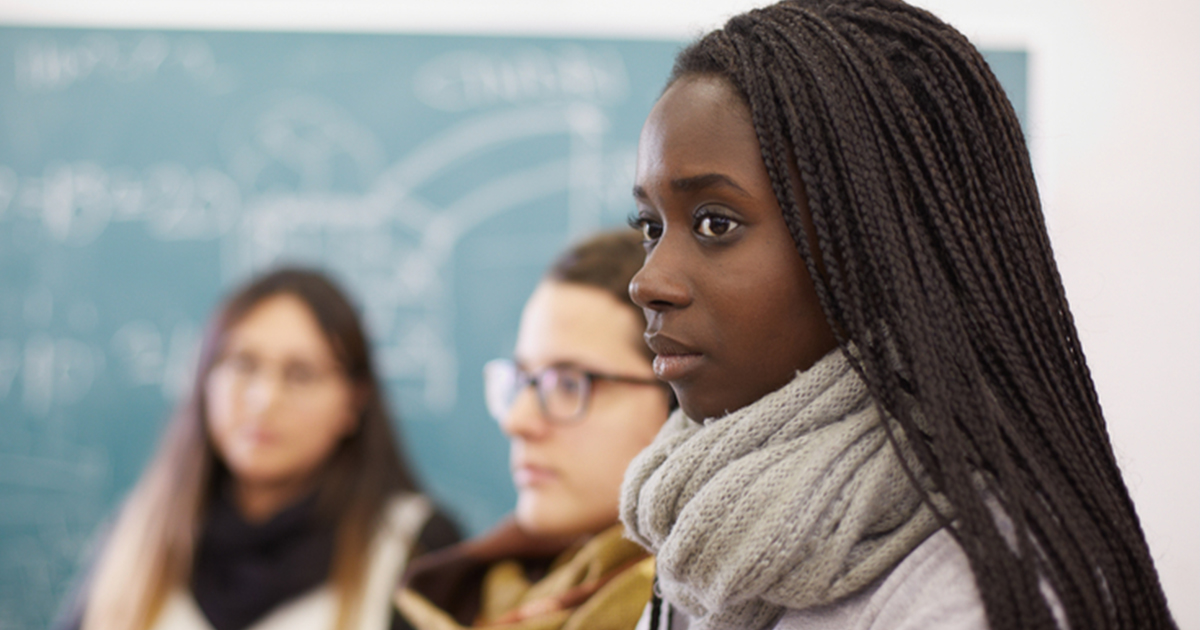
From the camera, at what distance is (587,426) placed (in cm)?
115

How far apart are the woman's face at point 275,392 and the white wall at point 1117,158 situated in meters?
0.84

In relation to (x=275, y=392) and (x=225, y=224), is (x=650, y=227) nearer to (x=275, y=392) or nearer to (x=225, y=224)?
(x=275, y=392)

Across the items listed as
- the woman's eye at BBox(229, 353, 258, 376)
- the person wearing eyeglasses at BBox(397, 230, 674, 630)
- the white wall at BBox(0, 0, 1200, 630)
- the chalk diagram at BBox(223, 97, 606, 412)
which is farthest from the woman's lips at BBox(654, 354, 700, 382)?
the chalk diagram at BBox(223, 97, 606, 412)

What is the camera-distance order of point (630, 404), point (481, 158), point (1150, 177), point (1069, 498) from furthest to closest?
point (481, 158), point (1150, 177), point (630, 404), point (1069, 498)

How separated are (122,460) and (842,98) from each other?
6.91 ft

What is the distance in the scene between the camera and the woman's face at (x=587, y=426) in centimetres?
115

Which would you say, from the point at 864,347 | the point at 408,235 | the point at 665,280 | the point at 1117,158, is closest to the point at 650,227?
Answer: the point at 665,280

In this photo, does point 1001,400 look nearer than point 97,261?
Yes

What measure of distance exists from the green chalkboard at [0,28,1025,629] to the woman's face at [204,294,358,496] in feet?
1.31

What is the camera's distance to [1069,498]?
21.7 inches

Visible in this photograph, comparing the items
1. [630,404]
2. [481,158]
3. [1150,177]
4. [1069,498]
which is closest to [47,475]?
[481,158]

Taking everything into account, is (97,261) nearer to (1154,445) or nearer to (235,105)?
(235,105)

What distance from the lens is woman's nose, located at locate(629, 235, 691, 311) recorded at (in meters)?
0.62

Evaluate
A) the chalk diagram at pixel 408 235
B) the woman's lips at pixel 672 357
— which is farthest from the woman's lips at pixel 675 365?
the chalk diagram at pixel 408 235
